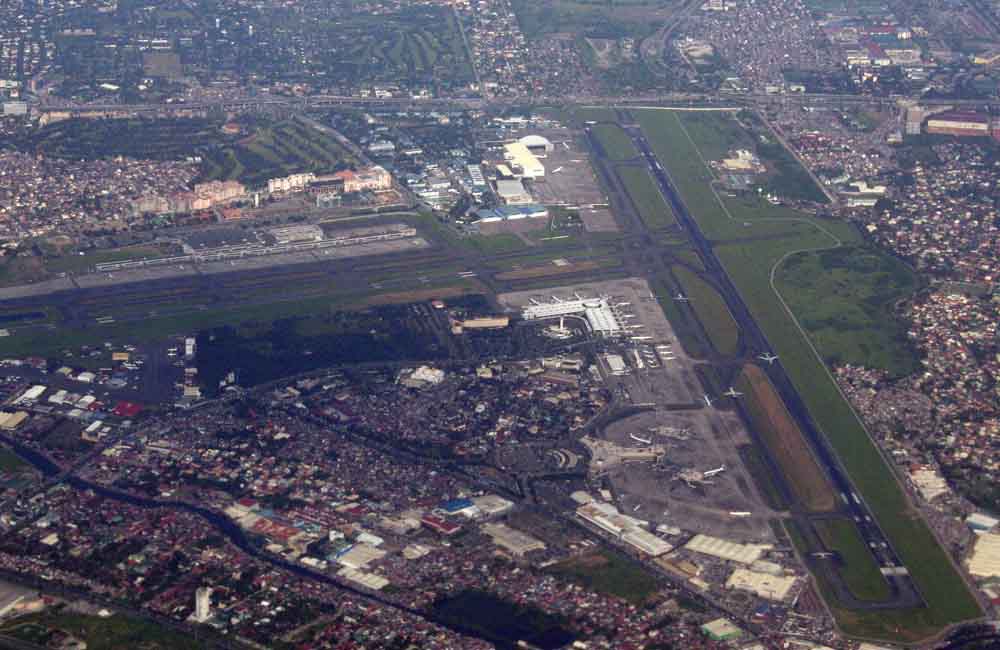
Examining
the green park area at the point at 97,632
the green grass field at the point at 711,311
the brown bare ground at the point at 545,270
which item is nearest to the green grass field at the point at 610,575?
the green park area at the point at 97,632

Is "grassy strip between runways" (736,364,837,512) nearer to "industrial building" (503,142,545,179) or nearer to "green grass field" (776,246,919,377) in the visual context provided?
"green grass field" (776,246,919,377)

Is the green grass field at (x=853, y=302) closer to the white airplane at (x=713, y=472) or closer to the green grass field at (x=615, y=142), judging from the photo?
the white airplane at (x=713, y=472)

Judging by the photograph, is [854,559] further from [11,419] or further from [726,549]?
[11,419]

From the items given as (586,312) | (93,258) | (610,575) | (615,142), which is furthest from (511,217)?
(610,575)

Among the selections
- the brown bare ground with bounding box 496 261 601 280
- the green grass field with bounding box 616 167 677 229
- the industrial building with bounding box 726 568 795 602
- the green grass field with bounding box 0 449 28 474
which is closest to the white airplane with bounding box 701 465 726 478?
the industrial building with bounding box 726 568 795 602

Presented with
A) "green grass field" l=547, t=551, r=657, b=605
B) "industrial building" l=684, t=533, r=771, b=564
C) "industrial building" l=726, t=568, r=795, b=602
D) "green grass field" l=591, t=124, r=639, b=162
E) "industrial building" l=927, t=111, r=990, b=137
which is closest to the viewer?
"green grass field" l=547, t=551, r=657, b=605
